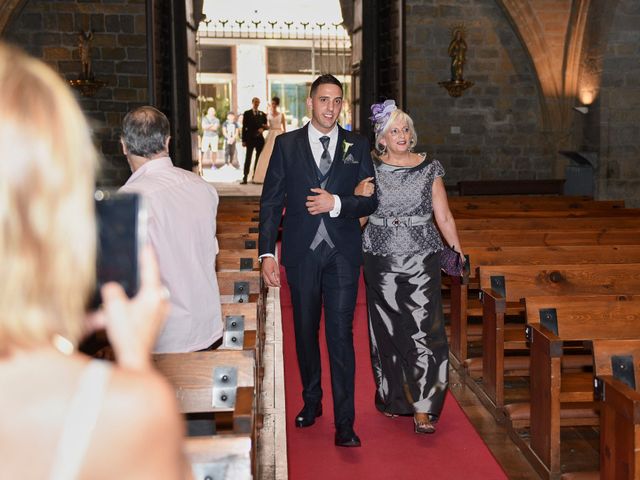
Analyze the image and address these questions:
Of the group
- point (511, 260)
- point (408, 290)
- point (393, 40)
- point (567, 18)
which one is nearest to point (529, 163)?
point (567, 18)

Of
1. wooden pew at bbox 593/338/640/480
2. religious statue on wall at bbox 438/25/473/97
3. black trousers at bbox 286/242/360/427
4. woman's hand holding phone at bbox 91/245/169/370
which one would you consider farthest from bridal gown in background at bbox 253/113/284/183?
woman's hand holding phone at bbox 91/245/169/370

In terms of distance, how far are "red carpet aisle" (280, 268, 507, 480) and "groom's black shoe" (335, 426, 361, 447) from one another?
0.04 metres

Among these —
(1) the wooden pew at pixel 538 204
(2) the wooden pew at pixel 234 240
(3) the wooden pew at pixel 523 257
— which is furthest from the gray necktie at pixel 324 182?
(1) the wooden pew at pixel 538 204

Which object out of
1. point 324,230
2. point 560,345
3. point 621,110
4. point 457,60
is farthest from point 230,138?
point 560,345

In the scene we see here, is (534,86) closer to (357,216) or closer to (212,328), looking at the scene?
(357,216)

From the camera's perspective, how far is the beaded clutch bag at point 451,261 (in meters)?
4.43

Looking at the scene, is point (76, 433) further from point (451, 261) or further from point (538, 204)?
point (538, 204)

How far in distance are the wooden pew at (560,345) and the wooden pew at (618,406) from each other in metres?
0.34

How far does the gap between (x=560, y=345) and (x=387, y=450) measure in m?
1.01

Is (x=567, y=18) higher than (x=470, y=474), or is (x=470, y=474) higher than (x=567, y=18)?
(x=567, y=18)

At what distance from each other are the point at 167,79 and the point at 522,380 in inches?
317

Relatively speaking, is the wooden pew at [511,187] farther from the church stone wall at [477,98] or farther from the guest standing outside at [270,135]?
the guest standing outside at [270,135]

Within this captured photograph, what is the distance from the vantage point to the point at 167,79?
1188 cm

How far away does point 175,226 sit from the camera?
2896 mm
